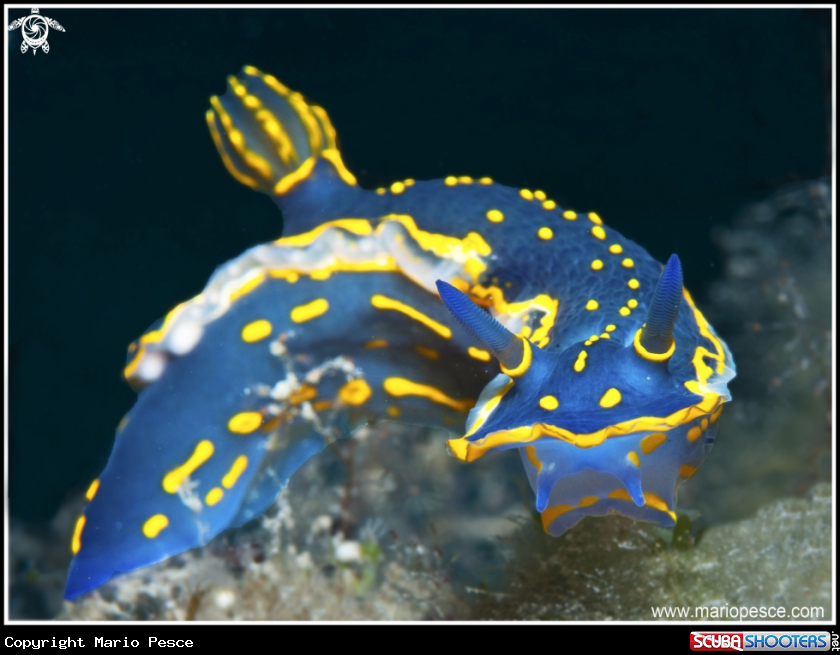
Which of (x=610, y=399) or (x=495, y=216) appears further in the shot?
(x=495, y=216)

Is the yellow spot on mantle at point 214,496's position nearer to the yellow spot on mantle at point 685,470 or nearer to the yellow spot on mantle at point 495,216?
the yellow spot on mantle at point 495,216

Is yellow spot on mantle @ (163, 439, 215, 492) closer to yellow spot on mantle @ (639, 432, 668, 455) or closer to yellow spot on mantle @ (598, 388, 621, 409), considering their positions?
yellow spot on mantle @ (598, 388, 621, 409)

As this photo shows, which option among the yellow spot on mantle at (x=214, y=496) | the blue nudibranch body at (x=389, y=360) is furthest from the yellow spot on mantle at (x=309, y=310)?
the yellow spot on mantle at (x=214, y=496)

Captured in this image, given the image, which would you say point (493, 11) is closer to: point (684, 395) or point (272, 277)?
point (272, 277)

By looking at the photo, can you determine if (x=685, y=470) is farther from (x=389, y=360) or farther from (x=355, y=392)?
(x=355, y=392)

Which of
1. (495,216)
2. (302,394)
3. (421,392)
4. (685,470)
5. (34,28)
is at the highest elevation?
(34,28)

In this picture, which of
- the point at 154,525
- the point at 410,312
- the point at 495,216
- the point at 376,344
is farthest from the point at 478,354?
the point at 154,525

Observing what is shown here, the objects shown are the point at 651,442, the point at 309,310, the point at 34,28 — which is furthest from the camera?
the point at 34,28
